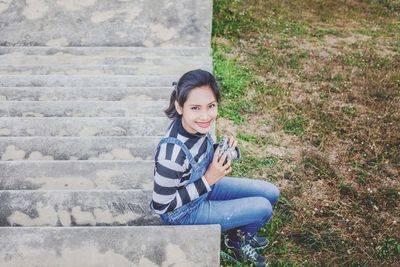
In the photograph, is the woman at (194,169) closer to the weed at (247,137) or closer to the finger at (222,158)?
the finger at (222,158)

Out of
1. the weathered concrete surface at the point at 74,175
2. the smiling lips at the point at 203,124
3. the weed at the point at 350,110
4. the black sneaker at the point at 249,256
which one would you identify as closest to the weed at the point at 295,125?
the weed at the point at 350,110

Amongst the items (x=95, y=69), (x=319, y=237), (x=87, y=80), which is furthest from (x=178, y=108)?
(x=95, y=69)

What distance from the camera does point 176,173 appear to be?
2574 mm

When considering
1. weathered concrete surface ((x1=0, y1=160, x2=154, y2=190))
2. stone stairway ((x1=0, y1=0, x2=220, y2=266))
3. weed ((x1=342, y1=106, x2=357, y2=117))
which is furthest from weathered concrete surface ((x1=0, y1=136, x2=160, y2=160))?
weed ((x1=342, y1=106, x2=357, y2=117))

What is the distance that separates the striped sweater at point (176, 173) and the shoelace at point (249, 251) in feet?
2.27

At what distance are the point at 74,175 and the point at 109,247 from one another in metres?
1.07

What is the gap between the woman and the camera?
8.53ft

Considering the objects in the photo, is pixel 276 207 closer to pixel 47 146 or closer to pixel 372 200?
pixel 372 200

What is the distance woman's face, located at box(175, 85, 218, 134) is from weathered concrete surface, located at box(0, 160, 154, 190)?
2.80 ft

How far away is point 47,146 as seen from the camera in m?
3.78

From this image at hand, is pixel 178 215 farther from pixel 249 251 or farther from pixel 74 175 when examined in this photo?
pixel 74 175

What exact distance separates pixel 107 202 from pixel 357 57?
540cm

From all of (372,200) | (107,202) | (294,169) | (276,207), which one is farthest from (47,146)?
(372,200)

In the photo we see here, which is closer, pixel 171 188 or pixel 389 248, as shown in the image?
pixel 171 188
